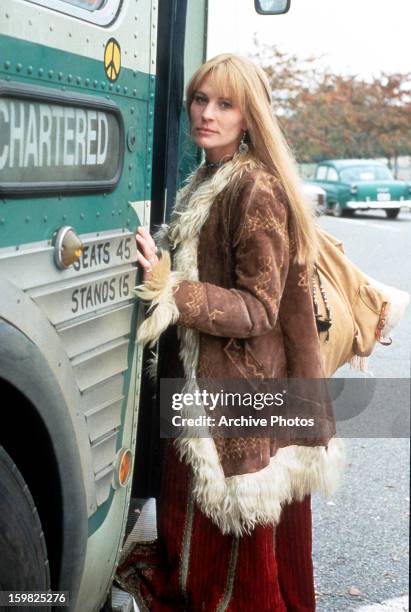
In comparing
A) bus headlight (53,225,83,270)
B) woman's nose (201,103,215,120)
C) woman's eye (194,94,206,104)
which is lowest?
bus headlight (53,225,83,270)

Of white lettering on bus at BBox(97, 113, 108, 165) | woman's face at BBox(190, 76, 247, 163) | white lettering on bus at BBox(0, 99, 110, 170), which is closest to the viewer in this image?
white lettering on bus at BBox(0, 99, 110, 170)

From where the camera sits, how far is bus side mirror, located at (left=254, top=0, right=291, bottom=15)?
326 cm

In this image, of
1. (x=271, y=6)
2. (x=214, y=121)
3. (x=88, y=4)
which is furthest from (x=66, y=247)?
(x=271, y=6)

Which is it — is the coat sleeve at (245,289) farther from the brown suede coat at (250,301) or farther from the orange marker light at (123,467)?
the orange marker light at (123,467)

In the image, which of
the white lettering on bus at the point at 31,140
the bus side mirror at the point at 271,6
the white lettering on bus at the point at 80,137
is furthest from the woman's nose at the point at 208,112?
the bus side mirror at the point at 271,6

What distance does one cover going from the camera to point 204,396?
2.48m

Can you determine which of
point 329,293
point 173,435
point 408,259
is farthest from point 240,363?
point 408,259

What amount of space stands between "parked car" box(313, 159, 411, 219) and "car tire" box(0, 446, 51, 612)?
18527 mm

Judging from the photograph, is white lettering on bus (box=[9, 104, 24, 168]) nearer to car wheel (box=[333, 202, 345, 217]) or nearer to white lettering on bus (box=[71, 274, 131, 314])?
white lettering on bus (box=[71, 274, 131, 314])

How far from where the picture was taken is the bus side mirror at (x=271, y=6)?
3.26 meters

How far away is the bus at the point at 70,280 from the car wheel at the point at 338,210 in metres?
18.3

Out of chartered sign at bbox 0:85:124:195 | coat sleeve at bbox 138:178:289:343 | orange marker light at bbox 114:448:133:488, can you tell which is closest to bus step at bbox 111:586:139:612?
orange marker light at bbox 114:448:133:488

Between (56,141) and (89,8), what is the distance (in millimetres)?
338

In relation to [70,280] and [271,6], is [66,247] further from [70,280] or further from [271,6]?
[271,6]
